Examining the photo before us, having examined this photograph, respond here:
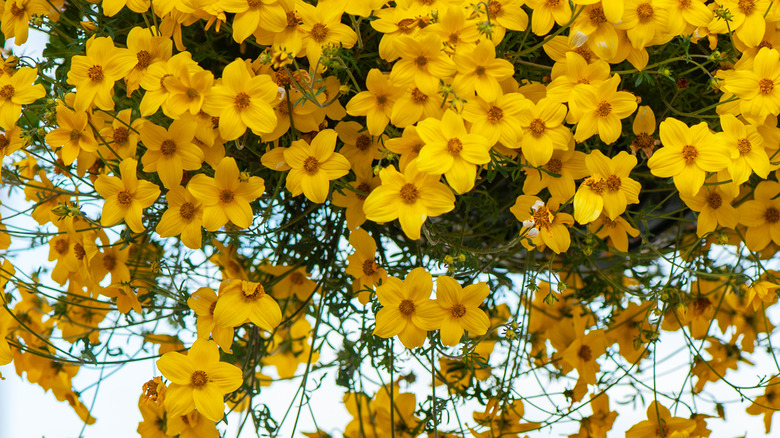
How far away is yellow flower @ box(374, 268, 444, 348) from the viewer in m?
0.54

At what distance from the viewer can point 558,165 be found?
1.86 ft

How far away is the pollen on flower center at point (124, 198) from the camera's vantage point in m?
0.57

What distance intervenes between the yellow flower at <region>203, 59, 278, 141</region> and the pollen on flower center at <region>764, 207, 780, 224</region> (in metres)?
0.44

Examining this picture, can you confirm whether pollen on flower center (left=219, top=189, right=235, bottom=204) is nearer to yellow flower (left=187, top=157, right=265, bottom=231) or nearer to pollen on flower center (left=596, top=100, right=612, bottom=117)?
yellow flower (left=187, top=157, right=265, bottom=231)

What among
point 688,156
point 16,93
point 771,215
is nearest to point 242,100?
point 16,93

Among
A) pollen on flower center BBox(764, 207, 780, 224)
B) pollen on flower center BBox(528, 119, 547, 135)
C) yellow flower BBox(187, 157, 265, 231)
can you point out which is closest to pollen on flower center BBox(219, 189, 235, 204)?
yellow flower BBox(187, 157, 265, 231)

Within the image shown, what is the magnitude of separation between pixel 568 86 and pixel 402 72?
0.43 feet

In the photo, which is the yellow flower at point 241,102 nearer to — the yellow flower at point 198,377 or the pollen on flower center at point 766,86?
the yellow flower at point 198,377

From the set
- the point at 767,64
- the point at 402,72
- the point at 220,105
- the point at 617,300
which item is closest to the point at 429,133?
the point at 402,72

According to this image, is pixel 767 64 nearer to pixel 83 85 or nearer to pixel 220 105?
pixel 220 105

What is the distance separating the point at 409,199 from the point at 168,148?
0.20 metres

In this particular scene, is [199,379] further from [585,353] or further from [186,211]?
[585,353]

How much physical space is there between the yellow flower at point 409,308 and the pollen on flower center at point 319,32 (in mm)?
191

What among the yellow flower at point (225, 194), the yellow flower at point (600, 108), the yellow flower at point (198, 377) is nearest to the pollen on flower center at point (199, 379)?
the yellow flower at point (198, 377)
